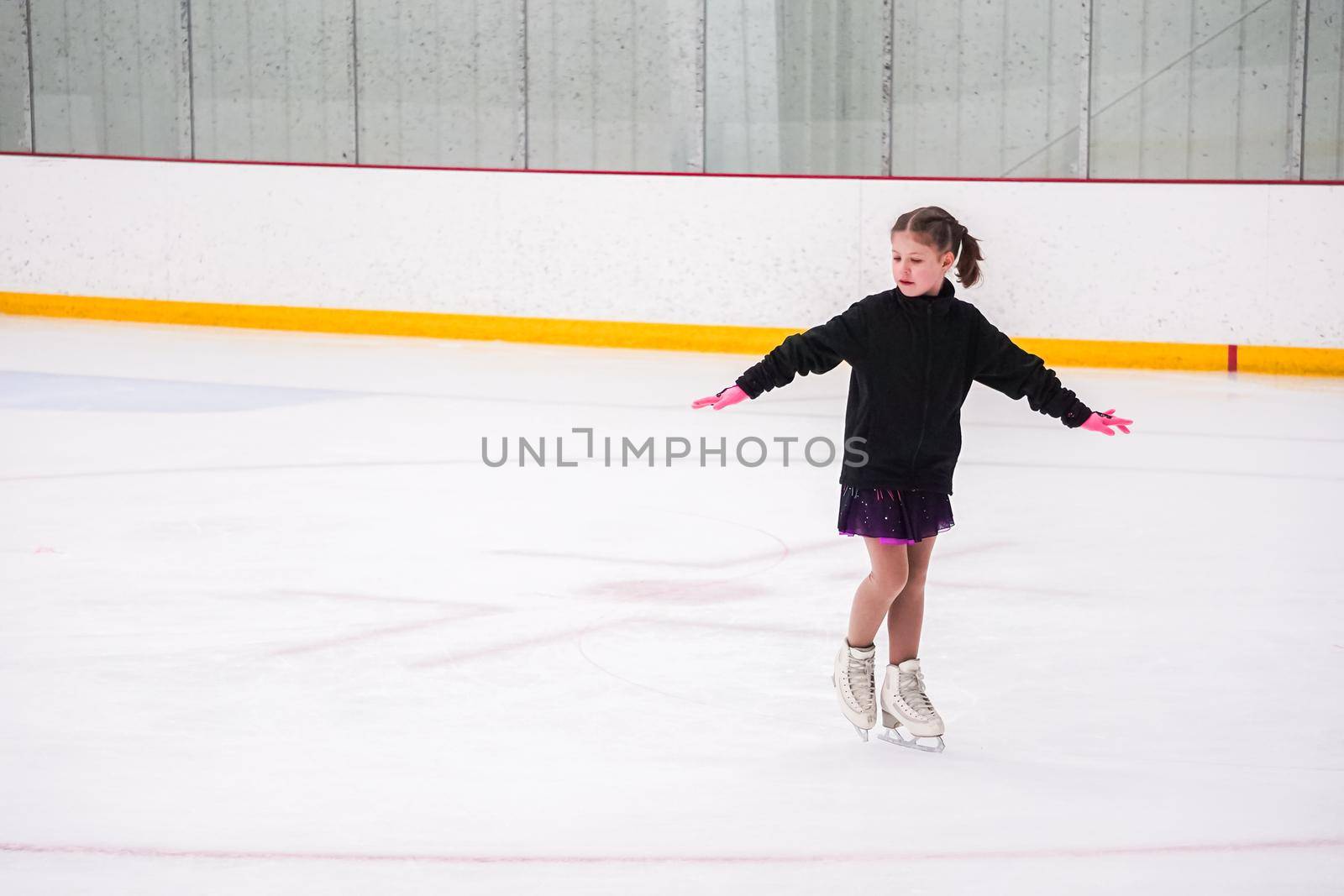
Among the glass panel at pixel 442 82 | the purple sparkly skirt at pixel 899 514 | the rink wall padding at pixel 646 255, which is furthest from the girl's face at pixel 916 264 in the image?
the glass panel at pixel 442 82

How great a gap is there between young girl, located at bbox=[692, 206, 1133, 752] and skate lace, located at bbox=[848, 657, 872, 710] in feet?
0.29

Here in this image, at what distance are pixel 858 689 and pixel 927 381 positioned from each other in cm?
63

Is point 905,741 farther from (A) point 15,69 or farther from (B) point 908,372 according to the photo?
(A) point 15,69

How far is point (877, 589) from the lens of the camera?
10.6ft

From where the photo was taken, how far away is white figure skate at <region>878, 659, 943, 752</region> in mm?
3230

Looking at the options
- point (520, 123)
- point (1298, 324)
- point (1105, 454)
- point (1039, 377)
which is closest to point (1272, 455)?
point (1105, 454)

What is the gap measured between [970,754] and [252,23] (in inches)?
471

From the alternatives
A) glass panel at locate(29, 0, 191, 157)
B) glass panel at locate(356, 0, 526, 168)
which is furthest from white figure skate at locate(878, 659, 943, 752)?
glass panel at locate(29, 0, 191, 157)

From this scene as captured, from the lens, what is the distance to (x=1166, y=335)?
34.0 ft

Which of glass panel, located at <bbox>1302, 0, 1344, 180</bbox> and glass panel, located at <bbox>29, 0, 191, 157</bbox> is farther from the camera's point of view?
glass panel, located at <bbox>29, 0, 191, 157</bbox>

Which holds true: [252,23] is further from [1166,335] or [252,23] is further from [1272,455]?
[1272,455]

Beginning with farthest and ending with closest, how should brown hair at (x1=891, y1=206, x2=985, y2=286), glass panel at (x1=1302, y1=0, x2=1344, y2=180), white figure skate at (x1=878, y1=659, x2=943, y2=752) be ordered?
glass panel at (x1=1302, y1=0, x2=1344, y2=180)
white figure skate at (x1=878, y1=659, x2=943, y2=752)
brown hair at (x1=891, y1=206, x2=985, y2=286)

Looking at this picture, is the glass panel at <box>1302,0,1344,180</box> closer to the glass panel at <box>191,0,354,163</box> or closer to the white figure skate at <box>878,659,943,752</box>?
the glass panel at <box>191,0,354,163</box>

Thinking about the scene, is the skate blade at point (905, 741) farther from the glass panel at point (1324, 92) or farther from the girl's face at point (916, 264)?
the glass panel at point (1324, 92)
